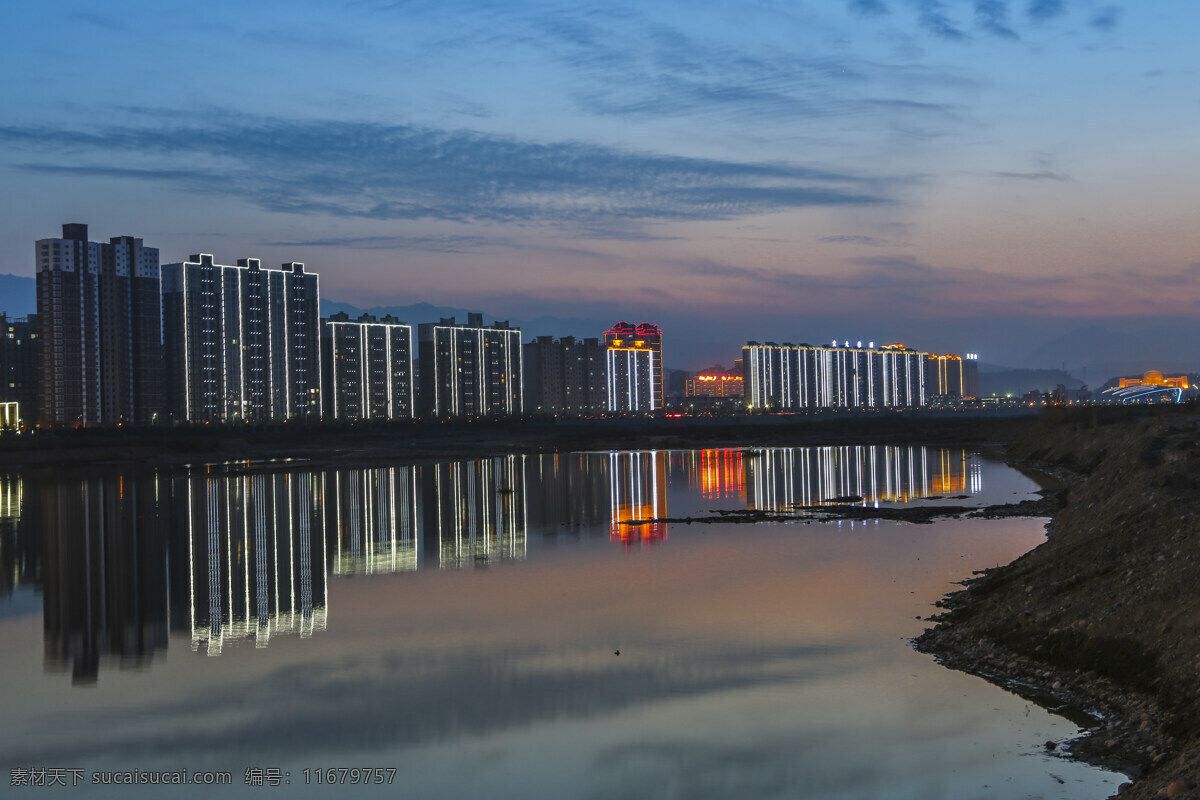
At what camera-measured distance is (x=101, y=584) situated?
2931cm

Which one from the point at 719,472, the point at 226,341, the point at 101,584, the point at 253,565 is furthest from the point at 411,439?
the point at 101,584

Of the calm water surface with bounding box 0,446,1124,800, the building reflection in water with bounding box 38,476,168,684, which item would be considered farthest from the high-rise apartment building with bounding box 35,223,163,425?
the calm water surface with bounding box 0,446,1124,800

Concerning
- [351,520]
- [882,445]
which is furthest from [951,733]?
[882,445]

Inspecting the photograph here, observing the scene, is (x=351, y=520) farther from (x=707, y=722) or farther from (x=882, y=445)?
(x=882, y=445)

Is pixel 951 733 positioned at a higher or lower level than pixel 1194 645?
lower

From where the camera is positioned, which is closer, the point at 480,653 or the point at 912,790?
the point at 912,790

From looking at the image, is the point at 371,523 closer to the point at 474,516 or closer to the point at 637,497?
the point at 474,516

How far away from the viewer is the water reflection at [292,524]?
81.3 ft

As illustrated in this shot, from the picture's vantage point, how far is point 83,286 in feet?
A: 533

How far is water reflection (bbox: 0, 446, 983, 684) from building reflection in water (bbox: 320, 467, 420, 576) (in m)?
0.10

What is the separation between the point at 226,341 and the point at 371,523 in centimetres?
15522

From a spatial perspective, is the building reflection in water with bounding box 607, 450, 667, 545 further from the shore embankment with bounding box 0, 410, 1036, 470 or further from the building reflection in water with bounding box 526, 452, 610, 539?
the shore embankment with bounding box 0, 410, 1036, 470

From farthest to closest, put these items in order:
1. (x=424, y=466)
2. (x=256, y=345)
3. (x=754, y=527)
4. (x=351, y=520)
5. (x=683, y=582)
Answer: (x=256, y=345) → (x=424, y=466) → (x=351, y=520) → (x=754, y=527) → (x=683, y=582)

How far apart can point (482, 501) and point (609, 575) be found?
24.6 meters
